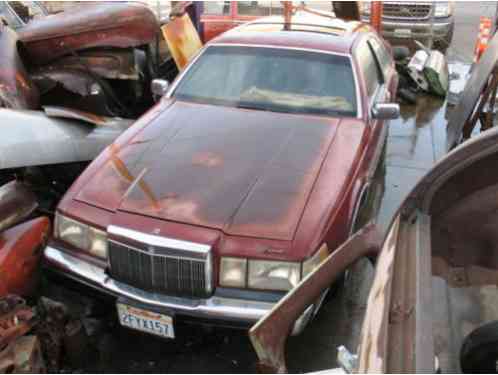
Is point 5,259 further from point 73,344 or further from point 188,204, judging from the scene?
point 188,204

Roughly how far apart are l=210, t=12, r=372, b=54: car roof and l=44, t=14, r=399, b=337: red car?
0.02 metres

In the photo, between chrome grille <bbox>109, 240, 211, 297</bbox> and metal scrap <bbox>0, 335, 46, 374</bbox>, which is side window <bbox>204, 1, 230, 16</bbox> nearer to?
chrome grille <bbox>109, 240, 211, 297</bbox>

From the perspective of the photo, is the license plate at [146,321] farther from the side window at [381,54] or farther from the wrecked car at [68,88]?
the side window at [381,54]

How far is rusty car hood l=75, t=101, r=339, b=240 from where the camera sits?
8.93 feet

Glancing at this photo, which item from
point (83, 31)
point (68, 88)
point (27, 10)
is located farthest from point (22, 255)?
point (27, 10)

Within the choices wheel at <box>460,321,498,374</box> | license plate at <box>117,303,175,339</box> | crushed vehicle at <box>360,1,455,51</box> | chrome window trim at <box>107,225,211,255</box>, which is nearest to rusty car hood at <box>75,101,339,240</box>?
chrome window trim at <box>107,225,211,255</box>

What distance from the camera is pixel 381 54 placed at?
514 cm

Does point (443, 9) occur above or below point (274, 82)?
below

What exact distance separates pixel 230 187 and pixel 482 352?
159 cm

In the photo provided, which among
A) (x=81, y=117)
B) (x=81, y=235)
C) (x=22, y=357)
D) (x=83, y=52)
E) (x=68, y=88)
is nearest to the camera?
(x=22, y=357)

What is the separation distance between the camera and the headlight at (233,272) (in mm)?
2582

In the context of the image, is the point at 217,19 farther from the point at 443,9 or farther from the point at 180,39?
the point at 443,9

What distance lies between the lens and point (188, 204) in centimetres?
279

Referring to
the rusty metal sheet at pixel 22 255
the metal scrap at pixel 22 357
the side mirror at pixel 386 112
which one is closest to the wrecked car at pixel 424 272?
the metal scrap at pixel 22 357
